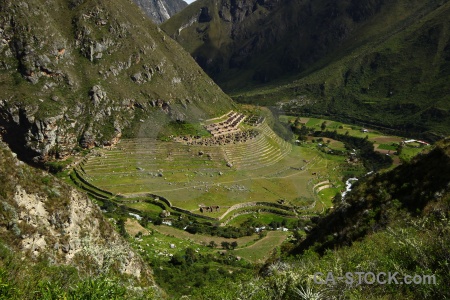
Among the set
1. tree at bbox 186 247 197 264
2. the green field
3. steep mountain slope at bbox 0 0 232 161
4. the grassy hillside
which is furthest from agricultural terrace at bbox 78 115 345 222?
the grassy hillside

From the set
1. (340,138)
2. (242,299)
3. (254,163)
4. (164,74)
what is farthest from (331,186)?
(242,299)

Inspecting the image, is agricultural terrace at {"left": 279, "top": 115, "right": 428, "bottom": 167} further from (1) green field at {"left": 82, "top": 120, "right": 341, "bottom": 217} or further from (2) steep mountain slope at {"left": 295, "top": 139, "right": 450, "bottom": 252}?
(2) steep mountain slope at {"left": 295, "top": 139, "right": 450, "bottom": 252}

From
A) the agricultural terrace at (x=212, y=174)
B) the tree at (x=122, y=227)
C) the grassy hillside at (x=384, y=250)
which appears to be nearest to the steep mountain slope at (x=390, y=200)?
the grassy hillside at (x=384, y=250)

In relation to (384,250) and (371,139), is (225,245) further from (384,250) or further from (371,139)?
(371,139)

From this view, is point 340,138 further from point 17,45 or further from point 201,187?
point 17,45

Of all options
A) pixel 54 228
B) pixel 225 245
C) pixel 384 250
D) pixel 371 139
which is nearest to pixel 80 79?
pixel 225 245
